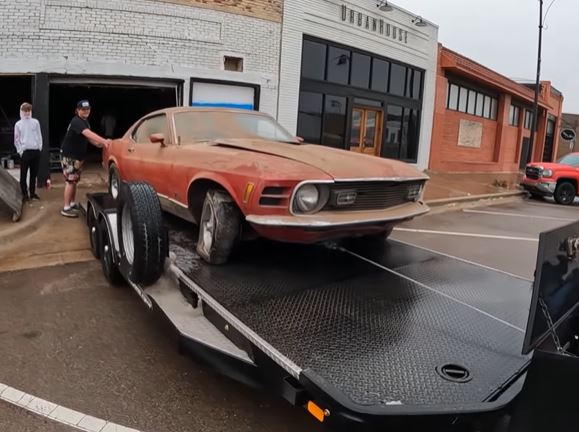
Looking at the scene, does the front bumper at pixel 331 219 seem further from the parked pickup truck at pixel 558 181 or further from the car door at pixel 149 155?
the parked pickup truck at pixel 558 181

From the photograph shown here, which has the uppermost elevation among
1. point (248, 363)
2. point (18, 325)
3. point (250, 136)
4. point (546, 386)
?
point (250, 136)

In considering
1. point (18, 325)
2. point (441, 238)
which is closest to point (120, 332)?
point (18, 325)

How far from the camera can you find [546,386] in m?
1.94

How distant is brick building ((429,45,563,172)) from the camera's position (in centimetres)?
1980

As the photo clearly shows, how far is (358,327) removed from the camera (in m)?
2.80

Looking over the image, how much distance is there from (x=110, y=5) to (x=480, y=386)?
10652mm

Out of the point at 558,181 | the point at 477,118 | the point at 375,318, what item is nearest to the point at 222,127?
the point at 375,318

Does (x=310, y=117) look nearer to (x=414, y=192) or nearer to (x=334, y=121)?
(x=334, y=121)

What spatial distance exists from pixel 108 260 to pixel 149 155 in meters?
1.18

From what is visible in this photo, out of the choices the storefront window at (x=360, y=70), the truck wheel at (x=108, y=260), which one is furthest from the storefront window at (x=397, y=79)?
the truck wheel at (x=108, y=260)

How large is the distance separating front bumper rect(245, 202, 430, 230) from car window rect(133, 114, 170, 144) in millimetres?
2027

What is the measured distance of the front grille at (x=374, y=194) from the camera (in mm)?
3619

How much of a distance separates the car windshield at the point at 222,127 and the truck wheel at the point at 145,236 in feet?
3.93

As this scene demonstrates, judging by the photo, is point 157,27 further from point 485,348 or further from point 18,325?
point 485,348
